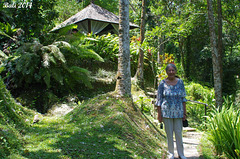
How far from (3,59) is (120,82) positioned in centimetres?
401

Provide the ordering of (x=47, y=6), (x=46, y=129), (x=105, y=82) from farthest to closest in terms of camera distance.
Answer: (x=47, y=6) < (x=105, y=82) < (x=46, y=129)

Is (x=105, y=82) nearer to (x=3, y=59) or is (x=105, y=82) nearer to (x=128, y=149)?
(x=3, y=59)

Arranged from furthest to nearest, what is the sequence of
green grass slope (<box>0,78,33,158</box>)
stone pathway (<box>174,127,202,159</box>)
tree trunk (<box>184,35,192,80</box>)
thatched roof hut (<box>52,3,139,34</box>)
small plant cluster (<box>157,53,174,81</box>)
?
tree trunk (<box>184,35,192,80</box>)
thatched roof hut (<box>52,3,139,34</box>)
small plant cluster (<box>157,53,174,81</box>)
stone pathway (<box>174,127,202,159</box>)
green grass slope (<box>0,78,33,158</box>)

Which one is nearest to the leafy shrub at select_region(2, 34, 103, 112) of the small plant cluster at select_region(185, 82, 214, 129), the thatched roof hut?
the small plant cluster at select_region(185, 82, 214, 129)

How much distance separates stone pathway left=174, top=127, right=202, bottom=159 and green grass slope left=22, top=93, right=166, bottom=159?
0.64 metres

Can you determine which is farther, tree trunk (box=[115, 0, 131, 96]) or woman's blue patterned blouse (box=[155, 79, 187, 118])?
tree trunk (box=[115, 0, 131, 96])

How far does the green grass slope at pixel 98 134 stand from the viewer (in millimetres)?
3454

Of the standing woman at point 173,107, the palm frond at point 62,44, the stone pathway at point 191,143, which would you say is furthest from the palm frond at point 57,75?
the stone pathway at point 191,143

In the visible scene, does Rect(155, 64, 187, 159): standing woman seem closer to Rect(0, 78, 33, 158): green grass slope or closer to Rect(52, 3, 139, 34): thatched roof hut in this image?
Rect(0, 78, 33, 158): green grass slope

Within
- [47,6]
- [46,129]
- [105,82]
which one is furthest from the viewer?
[47,6]

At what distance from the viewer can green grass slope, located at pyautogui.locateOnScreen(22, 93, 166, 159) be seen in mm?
3454

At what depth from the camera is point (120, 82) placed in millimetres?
5750

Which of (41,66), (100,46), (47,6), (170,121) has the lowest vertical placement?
(170,121)

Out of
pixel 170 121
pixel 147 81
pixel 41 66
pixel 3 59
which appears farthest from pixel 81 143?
pixel 147 81
